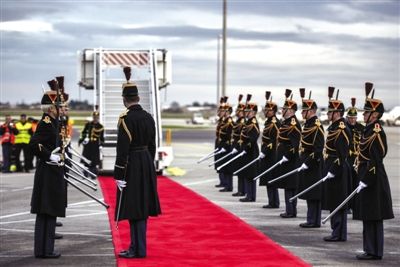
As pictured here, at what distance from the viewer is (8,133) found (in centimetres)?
2750

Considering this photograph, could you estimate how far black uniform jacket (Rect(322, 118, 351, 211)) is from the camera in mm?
12664

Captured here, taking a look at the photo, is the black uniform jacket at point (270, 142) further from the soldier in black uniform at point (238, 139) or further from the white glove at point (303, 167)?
the white glove at point (303, 167)

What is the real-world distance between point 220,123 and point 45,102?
34.4 ft

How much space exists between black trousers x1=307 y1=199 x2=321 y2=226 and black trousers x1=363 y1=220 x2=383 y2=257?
2.98 meters

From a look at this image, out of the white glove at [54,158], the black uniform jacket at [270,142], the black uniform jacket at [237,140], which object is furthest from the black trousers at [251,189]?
the white glove at [54,158]

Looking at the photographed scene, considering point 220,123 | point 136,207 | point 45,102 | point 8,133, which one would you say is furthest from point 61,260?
point 8,133

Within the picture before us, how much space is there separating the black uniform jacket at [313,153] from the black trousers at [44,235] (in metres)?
4.48

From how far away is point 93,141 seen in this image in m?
23.6

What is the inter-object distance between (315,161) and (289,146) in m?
1.62

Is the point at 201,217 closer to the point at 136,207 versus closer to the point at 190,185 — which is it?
the point at 136,207

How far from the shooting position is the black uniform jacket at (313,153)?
13867 millimetres

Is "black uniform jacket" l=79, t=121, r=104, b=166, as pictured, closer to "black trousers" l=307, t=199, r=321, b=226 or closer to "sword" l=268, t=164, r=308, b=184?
"sword" l=268, t=164, r=308, b=184

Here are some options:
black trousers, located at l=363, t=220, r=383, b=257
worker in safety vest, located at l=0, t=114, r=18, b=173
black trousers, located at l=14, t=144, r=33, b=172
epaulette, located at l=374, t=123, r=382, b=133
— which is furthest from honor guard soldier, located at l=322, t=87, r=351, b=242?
worker in safety vest, located at l=0, t=114, r=18, b=173

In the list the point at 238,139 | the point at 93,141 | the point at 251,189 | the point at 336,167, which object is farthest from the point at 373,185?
the point at 93,141
